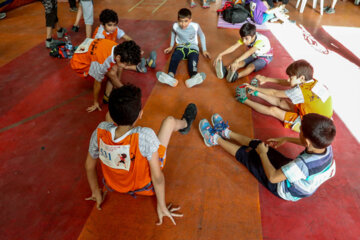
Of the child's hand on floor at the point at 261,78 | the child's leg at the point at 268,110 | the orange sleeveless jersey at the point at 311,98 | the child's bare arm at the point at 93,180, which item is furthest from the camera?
the child's hand on floor at the point at 261,78

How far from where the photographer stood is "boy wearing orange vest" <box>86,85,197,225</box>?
1.53 m

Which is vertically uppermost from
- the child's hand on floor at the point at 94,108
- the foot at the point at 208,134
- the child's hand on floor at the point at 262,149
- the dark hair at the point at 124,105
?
the dark hair at the point at 124,105

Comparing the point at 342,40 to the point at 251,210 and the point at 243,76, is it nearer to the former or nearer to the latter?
the point at 243,76

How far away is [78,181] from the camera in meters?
2.26

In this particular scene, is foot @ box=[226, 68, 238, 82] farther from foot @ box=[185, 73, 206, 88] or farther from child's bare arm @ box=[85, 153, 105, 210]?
child's bare arm @ box=[85, 153, 105, 210]

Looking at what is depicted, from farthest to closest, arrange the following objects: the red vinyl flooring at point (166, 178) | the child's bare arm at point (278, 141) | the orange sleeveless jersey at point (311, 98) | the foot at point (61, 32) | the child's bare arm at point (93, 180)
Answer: the foot at point (61, 32)
the orange sleeveless jersey at point (311, 98)
the child's bare arm at point (278, 141)
the red vinyl flooring at point (166, 178)
the child's bare arm at point (93, 180)

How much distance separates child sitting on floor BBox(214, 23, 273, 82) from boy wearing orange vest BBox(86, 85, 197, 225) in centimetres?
210

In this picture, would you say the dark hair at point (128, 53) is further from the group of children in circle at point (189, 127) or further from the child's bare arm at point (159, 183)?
the child's bare arm at point (159, 183)

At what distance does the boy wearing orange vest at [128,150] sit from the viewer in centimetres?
153

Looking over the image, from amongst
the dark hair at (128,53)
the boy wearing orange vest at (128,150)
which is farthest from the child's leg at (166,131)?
the dark hair at (128,53)

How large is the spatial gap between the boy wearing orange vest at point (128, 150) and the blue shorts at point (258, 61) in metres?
2.56

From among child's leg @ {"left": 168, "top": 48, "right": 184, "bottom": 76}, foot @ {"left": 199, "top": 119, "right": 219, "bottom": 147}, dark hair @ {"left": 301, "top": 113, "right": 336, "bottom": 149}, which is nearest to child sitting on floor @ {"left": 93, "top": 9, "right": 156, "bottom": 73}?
child's leg @ {"left": 168, "top": 48, "right": 184, "bottom": 76}

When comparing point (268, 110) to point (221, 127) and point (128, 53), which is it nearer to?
point (221, 127)

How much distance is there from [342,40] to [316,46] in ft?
2.47
